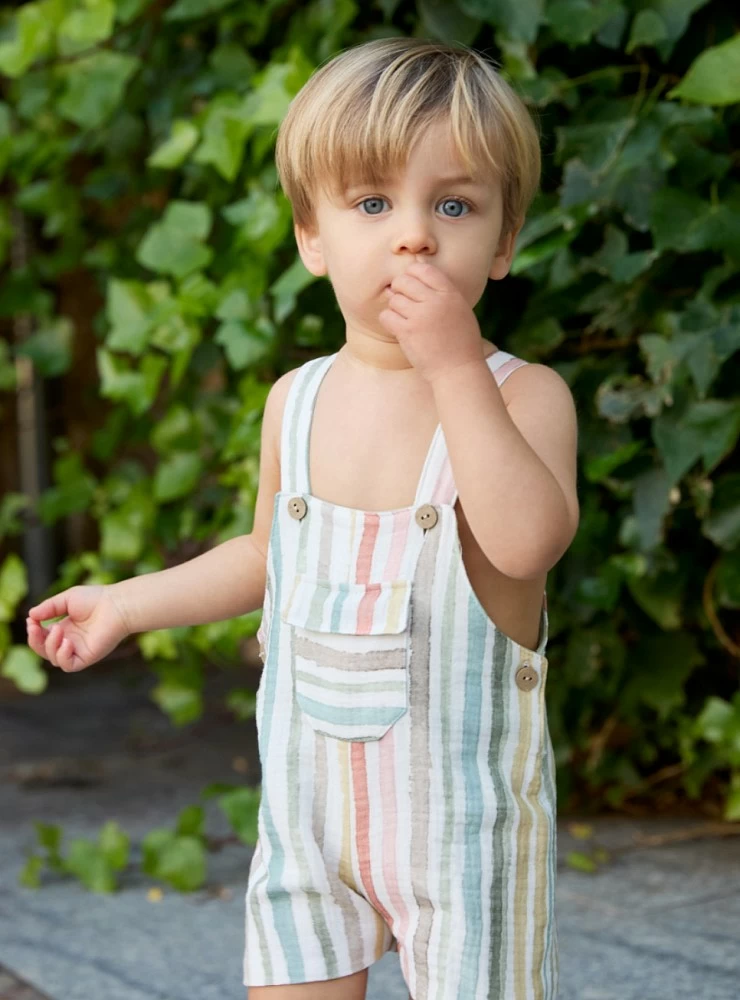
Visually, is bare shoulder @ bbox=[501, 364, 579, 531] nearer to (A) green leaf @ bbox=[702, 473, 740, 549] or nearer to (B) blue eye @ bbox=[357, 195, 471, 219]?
(B) blue eye @ bbox=[357, 195, 471, 219]

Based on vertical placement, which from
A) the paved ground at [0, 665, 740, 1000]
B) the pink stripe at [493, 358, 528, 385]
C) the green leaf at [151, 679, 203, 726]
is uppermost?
the pink stripe at [493, 358, 528, 385]

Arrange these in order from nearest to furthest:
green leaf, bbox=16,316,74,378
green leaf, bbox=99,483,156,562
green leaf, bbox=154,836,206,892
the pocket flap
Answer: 1. the pocket flap
2. green leaf, bbox=154,836,206,892
3. green leaf, bbox=99,483,156,562
4. green leaf, bbox=16,316,74,378

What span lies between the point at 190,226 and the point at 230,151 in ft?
0.64

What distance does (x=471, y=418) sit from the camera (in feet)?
4.17

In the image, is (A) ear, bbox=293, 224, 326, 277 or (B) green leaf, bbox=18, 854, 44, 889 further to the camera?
(B) green leaf, bbox=18, 854, 44, 889

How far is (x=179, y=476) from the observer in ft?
9.02

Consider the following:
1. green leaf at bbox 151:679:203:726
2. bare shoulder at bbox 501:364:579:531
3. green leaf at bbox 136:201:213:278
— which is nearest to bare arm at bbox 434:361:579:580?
bare shoulder at bbox 501:364:579:531

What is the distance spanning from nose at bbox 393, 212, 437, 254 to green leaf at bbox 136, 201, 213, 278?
4.10 ft

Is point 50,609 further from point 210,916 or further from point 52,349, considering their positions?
point 52,349

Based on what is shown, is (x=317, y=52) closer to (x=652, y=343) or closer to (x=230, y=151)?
(x=230, y=151)

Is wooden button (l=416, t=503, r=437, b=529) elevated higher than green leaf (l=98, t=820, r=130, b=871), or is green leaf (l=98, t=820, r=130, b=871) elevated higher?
wooden button (l=416, t=503, r=437, b=529)

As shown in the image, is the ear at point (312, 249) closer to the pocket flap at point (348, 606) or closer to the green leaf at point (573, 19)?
the pocket flap at point (348, 606)

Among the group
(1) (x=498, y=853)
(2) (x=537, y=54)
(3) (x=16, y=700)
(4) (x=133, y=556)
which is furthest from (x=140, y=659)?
(1) (x=498, y=853)

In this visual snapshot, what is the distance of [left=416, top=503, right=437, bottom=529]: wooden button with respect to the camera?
1362mm
